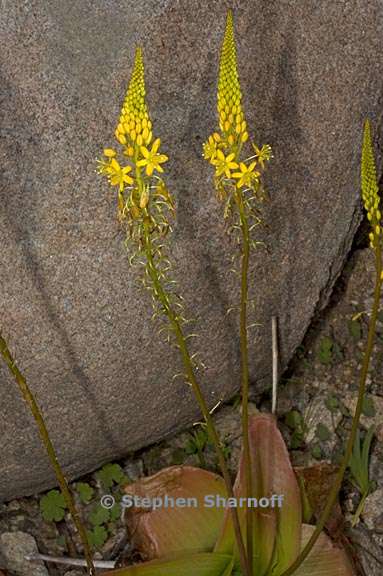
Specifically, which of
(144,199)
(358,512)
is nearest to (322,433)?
(358,512)

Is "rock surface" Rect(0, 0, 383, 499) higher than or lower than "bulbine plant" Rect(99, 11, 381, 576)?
higher

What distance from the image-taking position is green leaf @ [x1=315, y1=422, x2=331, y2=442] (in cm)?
291

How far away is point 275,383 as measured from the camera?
279 centimetres

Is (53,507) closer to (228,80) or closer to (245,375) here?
(245,375)

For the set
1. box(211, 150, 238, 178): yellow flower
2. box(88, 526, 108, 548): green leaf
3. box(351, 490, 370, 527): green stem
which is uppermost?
box(211, 150, 238, 178): yellow flower

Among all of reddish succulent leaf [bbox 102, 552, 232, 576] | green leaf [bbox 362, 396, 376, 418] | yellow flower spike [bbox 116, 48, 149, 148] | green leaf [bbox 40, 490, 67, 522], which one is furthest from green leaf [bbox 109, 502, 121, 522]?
yellow flower spike [bbox 116, 48, 149, 148]

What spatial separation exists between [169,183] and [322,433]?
104 cm

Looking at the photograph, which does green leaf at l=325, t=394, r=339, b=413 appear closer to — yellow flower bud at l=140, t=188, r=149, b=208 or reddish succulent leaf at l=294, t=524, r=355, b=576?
reddish succulent leaf at l=294, t=524, r=355, b=576

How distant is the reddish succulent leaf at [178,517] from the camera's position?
97.4 inches

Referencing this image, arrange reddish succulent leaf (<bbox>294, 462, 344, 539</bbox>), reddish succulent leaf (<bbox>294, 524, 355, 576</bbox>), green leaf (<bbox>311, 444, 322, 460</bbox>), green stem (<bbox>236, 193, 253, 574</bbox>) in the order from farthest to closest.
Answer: green leaf (<bbox>311, 444, 322, 460</bbox>)
reddish succulent leaf (<bbox>294, 462, 344, 539</bbox>)
reddish succulent leaf (<bbox>294, 524, 355, 576</bbox>)
green stem (<bbox>236, 193, 253, 574</bbox>)

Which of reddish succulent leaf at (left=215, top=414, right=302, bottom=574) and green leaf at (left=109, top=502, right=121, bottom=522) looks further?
green leaf at (left=109, top=502, right=121, bottom=522)

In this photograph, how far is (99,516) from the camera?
8.98 feet

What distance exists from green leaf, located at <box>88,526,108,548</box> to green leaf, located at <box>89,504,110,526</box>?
18 mm

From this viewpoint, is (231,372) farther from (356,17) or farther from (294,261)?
(356,17)
